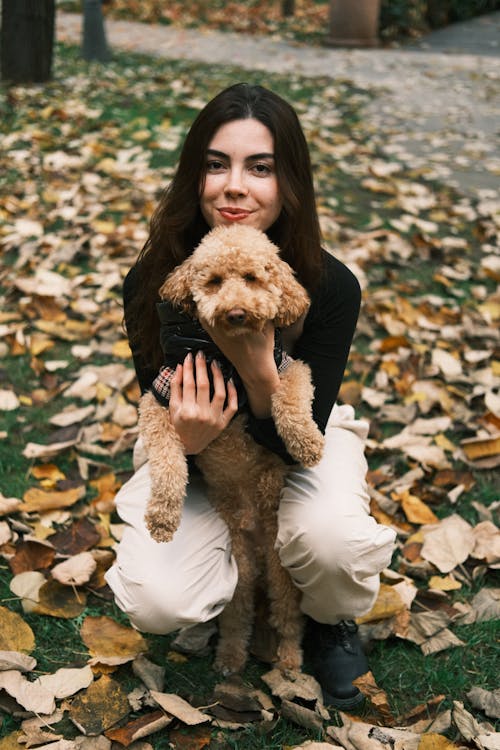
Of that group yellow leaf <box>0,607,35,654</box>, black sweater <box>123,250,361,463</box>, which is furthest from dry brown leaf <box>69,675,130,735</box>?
black sweater <box>123,250,361,463</box>

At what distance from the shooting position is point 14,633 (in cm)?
231

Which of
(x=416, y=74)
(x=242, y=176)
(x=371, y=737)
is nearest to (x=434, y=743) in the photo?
(x=371, y=737)

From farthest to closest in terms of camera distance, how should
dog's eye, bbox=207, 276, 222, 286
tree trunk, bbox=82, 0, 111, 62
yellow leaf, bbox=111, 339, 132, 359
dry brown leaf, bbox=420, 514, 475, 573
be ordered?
1. tree trunk, bbox=82, 0, 111, 62
2. yellow leaf, bbox=111, 339, 132, 359
3. dry brown leaf, bbox=420, 514, 475, 573
4. dog's eye, bbox=207, 276, 222, 286

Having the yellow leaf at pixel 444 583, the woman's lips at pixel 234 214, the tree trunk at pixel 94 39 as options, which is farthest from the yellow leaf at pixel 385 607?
the tree trunk at pixel 94 39

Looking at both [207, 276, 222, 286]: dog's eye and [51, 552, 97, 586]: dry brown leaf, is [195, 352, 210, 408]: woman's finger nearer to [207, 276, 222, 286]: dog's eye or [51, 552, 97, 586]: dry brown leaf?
[207, 276, 222, 286]: dog's eye

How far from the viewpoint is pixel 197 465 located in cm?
224

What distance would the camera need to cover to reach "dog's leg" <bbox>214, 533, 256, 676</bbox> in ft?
7.42

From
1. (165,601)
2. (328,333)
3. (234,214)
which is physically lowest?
(165,601)

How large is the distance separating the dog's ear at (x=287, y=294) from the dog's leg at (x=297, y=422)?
21 cm

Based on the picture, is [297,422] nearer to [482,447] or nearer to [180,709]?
[180,709]

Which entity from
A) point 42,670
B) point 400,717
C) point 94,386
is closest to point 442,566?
point 400,717

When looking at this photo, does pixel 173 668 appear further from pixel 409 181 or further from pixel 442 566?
pixel 409 181

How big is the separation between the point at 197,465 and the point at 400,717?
3.04 ft

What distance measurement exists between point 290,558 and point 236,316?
2.60ft
